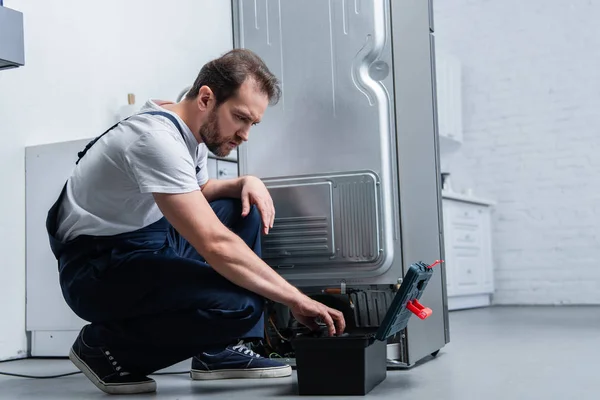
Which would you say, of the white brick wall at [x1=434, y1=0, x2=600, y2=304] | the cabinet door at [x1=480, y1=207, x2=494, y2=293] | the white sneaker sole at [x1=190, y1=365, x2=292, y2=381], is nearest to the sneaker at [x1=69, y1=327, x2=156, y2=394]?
the white sneaker sole at [x1=190, y1=365, x2=292, y2=381]

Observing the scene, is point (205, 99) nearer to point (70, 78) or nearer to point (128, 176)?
point (128, 176)

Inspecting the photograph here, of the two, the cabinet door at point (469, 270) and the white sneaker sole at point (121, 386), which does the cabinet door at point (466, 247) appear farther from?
the white sneaker sole at point (121, 386)

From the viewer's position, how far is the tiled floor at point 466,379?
1746mm

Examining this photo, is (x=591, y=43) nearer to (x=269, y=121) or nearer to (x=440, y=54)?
(x=440, y=54)

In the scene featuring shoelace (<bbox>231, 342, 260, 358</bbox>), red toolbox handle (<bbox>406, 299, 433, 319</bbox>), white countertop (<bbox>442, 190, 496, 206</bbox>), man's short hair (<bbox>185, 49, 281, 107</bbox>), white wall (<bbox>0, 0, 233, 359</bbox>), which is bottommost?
shoelace (<bbox>231, 342, 260, 358</bbox>)

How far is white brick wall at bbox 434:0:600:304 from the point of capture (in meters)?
5.78

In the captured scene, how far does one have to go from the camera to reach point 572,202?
5805 mm

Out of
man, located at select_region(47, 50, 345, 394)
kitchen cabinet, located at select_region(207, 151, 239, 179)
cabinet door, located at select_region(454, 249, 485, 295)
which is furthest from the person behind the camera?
cabinet door, located at select_region(454, 249, 485, 295)

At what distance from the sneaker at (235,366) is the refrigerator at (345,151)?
27 centimetres

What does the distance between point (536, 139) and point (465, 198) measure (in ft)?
3.22

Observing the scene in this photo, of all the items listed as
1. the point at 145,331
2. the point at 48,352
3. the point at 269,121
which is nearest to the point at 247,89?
the point at 269,121

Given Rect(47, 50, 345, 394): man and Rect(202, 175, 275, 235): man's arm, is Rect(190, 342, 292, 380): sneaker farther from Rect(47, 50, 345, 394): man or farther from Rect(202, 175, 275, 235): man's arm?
Rect(202, 175, 275, 235): man's arm

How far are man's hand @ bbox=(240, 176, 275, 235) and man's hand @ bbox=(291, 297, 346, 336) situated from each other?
1.16ft

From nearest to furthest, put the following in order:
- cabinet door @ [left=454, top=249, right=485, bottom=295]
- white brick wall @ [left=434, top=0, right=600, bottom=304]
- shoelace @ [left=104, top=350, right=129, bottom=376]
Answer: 1. shoelace @ [left=104, top=350, right=129, bottom=376]
2. cabinet door @ [left=454, top=249, right=485, bottom=295]
3. white brick wall @ [left=434, top=0, right=600, bottom=304]
